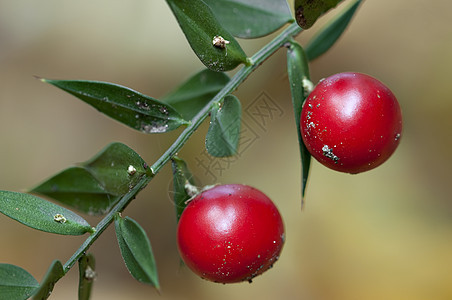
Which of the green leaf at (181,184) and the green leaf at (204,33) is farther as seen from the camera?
the green leaf at (181,184)

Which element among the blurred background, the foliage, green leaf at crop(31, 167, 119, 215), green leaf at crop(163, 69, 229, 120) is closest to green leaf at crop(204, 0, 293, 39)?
the foliage

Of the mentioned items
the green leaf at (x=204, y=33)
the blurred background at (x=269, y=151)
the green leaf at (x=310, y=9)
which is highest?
the green leaf at (x=310, y=9)

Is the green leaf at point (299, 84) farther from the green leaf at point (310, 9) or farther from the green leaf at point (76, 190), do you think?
the green leaf at point (76, 190)

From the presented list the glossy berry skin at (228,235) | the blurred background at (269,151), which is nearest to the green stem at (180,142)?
the glossy berry skin at (228,235)

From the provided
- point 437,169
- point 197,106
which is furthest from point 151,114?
point 437,169

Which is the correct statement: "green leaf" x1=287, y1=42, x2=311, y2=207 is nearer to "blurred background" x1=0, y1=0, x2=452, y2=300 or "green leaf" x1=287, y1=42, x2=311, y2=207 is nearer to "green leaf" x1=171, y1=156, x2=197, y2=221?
"green leaf" x1=171, y1=156, x2=197, y2=221

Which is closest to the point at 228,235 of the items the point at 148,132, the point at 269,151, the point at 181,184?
the point at 181,184
